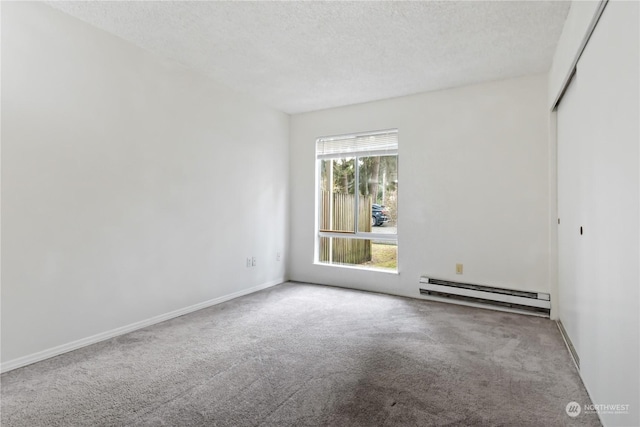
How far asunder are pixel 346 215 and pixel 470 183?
68.4 inches

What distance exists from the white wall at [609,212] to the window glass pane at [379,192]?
7.31ft

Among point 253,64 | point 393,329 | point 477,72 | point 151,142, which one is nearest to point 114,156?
point 151,142

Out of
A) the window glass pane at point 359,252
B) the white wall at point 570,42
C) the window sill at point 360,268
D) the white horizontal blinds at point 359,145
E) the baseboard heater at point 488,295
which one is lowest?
the baseboard heater at point 488,295

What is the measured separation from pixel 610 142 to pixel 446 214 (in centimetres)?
247

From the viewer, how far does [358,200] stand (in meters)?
4.78

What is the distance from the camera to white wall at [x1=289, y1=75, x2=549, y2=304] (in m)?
3.56

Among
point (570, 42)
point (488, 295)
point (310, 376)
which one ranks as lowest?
point (310, 376)

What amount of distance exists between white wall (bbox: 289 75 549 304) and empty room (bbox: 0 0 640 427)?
22 millimetres

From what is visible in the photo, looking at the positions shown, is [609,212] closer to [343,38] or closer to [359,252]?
[343,38]

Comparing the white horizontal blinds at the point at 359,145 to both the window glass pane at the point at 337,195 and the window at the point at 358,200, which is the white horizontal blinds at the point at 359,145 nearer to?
the window at the point at 358,200

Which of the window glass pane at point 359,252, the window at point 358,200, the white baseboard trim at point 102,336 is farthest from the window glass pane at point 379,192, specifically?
the white baseboard trim at point 102,336

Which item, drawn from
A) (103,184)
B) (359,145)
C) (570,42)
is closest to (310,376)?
(103,184)

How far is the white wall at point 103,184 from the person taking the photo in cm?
233

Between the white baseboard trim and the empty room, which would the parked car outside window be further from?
the white baseboard trim
